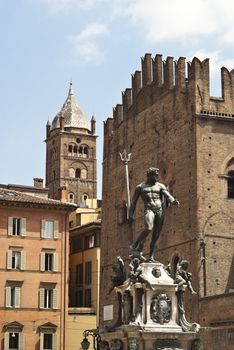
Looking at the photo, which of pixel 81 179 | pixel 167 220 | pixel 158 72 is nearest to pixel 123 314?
pixel 167 220

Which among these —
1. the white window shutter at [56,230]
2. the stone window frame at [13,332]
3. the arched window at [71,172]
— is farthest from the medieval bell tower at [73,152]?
the stone window frame at [13,332]

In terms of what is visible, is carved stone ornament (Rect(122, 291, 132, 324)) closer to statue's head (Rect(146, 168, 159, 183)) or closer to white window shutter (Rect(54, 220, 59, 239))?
statue's head (Rect(146, 168, 159, 183))

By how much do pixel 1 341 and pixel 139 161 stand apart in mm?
12564

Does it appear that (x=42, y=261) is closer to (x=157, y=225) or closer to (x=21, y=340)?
(x=21, y=340)

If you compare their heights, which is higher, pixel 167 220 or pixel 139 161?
pixel 139 161

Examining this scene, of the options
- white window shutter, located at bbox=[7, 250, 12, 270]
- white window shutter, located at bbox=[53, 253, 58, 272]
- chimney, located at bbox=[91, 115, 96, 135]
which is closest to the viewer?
white window shutter, located at bbox=[7, 250, 12, 270]

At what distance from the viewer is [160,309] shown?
43.5 feet

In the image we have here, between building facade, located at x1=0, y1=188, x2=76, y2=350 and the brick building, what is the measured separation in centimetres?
515

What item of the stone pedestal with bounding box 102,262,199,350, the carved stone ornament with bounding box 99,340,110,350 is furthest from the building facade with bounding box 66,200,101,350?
the stone pedestal with bounding box 102,262,199,350

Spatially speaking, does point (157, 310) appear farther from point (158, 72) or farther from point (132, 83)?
point (132, 83)

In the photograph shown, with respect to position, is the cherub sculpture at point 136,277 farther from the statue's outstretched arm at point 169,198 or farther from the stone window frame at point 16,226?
the stone window frame at point 16,226

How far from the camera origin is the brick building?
34.7 m

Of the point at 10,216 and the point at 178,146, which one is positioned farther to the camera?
the point at 10,216

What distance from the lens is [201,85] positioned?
1459 inches
